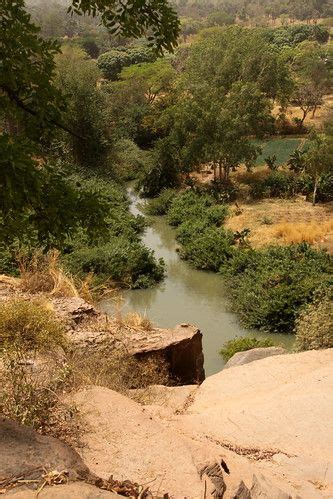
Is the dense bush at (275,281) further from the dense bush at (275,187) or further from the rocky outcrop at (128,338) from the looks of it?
the dense bush at (275,187)

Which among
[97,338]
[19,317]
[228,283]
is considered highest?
[19,317]

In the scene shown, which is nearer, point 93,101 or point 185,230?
point 185,230

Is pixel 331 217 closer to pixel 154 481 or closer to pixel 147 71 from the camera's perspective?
pixel 154 481

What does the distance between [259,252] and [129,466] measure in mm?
16341

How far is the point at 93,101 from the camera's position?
3198cm

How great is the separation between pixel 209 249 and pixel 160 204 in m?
6.82


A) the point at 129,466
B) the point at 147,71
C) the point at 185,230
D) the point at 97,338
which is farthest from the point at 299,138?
the point at 129,466

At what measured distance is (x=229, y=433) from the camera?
7.16m

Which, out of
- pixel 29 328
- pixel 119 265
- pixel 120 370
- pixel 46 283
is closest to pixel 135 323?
pixel 46 283

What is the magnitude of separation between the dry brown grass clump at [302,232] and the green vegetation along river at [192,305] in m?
3.67

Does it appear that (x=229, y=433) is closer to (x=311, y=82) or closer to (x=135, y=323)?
(x=135, y=323)

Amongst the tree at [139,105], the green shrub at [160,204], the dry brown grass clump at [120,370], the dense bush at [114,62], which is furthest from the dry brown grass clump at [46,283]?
the dense bush at [114,62]

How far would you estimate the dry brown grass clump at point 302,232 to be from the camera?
2247 cm

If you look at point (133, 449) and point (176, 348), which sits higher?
point (133, 449)
